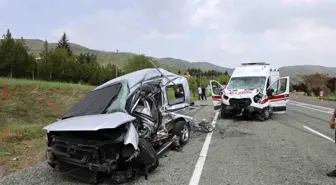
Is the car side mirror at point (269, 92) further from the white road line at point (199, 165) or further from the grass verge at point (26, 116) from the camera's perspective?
the grass verge at point (26, 116)

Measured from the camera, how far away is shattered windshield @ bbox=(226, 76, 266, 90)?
12891 millimetres

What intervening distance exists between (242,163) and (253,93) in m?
6.84

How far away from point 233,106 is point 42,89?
65.4 feet

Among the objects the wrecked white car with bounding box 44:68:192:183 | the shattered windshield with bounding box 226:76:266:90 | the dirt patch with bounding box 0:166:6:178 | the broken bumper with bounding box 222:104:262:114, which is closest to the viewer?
the wrecked white car with bounding box 44:68:192:183

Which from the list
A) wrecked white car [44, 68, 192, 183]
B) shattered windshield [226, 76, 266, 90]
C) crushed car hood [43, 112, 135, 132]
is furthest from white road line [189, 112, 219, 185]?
shattered windshield [226, 76, 266, 90]

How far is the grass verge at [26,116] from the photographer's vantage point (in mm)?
6464

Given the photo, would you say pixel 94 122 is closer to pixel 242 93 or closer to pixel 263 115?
pixel 242 93

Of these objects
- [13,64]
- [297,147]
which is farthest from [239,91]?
[13,64]

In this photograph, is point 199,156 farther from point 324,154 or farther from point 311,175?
point 324,154

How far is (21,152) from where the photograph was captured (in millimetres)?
6863

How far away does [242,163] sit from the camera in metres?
5.68

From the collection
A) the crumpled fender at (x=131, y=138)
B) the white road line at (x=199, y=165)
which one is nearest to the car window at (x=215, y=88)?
the white road line at (x=199, y=165)

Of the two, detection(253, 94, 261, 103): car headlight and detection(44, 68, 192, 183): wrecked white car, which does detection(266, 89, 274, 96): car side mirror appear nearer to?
detection(253, 94, 261, 103): car headlight

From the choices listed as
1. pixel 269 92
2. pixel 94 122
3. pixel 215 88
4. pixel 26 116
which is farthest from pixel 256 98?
pixel 26 116
